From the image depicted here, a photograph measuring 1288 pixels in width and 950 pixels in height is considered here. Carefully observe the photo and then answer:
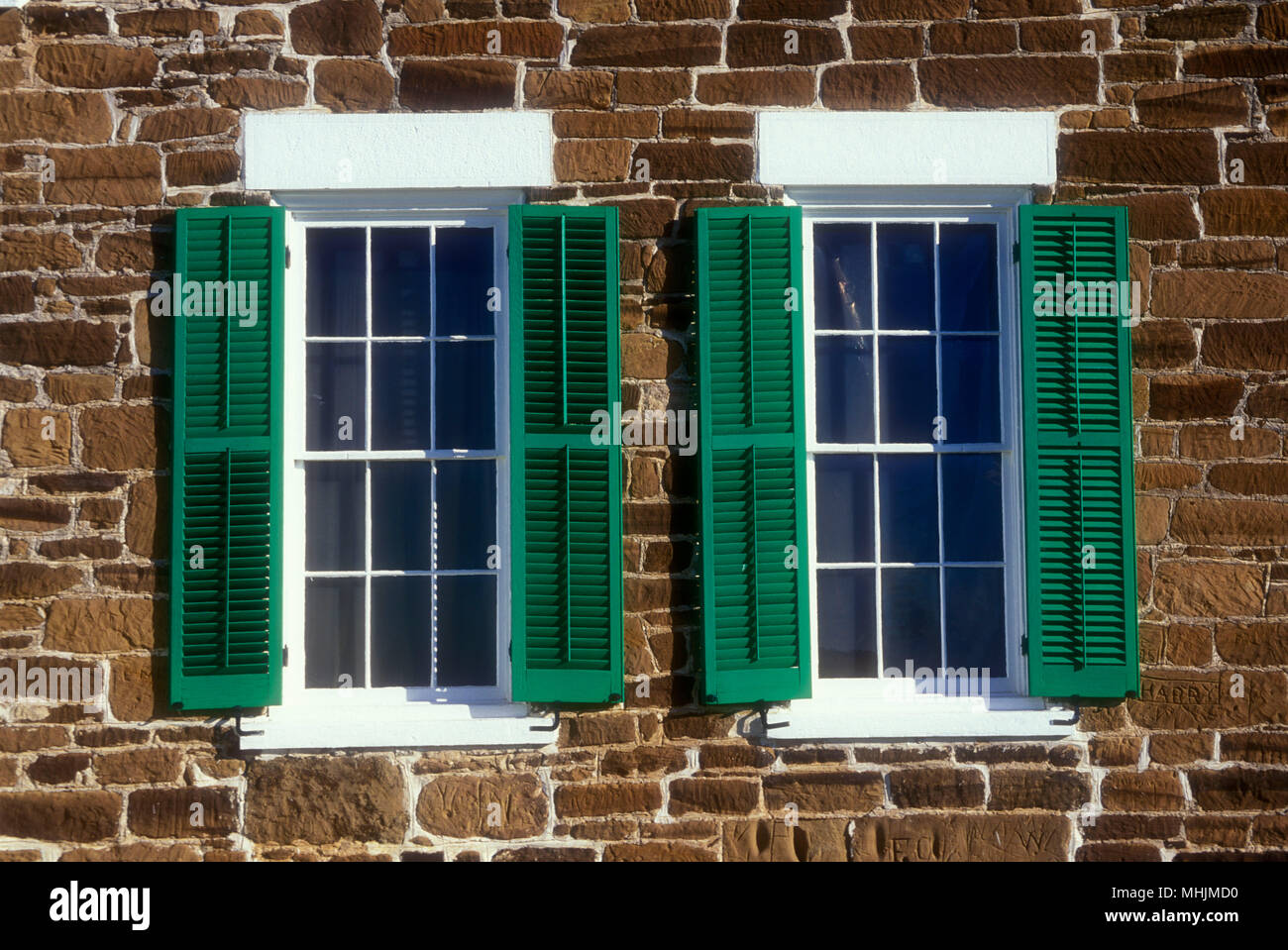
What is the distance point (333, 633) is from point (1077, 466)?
9.11 ft

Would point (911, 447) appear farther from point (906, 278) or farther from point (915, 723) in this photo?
point (915, 723)

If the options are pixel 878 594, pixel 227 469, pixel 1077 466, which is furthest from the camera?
pixel 878 594

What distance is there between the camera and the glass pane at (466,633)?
4.53 metres

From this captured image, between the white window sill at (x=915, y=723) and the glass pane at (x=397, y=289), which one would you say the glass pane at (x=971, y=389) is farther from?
the glass pane at (x=397, y=289)

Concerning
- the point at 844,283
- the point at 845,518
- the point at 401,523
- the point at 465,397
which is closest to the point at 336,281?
the point at 465,397

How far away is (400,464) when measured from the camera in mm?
4570

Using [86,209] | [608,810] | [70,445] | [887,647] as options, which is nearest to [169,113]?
[86,209]

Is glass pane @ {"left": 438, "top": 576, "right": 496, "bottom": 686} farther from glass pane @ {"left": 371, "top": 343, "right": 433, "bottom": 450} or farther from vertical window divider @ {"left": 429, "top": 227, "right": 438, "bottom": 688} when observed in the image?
glass pane @ {"left": 371, "top": 343, "right": 433, "bottom": 450}

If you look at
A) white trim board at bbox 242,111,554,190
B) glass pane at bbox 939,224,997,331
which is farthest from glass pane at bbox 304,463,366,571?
glass pane at bbox 939,224,997,331

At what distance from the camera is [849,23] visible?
4.64m

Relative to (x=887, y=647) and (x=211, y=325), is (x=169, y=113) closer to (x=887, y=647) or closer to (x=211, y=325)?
(x=211, y=325)

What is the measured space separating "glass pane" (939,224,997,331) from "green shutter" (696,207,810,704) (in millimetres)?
581

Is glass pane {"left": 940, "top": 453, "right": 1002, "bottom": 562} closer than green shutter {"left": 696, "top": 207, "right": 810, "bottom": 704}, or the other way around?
green shutter {"left": 696, "top": 207, "right": 810, "bottom": 704}

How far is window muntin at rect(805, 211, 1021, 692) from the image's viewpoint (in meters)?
4.58
